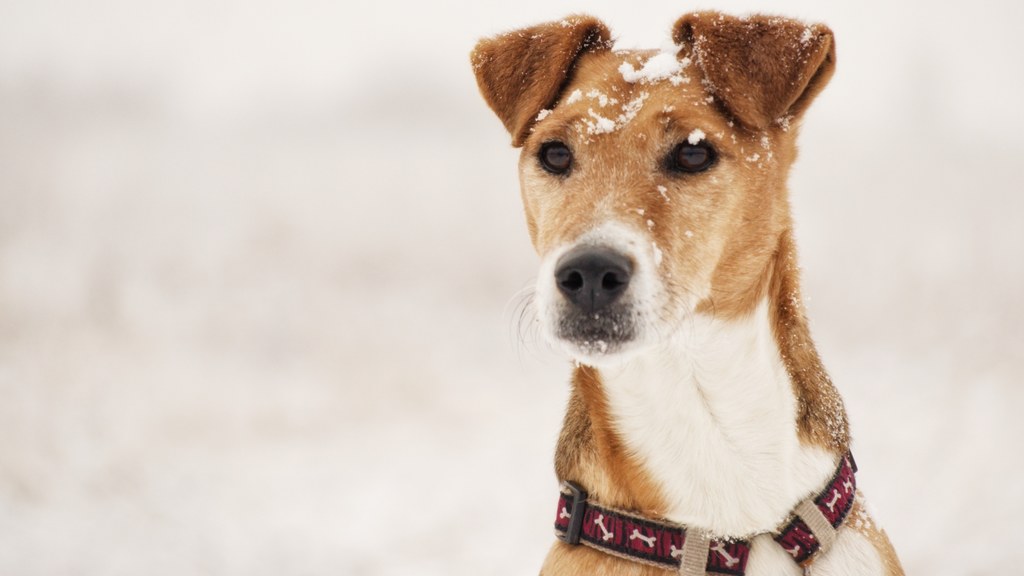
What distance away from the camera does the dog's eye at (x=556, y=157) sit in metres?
2.95

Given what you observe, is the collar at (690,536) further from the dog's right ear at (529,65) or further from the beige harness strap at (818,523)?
the dog's right ear at (529,65)

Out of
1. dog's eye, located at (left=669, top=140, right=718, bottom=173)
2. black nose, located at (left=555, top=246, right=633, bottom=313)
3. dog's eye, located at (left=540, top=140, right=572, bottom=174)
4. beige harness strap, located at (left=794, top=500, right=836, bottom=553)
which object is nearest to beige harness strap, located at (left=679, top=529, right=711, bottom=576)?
beige harness strap, located at (left=794, top=500, right=836, bottom=553)

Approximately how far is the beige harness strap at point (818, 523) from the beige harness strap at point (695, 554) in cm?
30

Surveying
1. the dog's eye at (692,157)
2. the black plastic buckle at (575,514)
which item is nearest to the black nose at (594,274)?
the dog's eye at (692,157)

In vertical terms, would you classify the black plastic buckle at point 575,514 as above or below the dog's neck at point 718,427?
below

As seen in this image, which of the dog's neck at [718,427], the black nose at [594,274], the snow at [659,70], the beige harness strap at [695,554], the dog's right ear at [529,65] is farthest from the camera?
the dog's right ear at [529,65]

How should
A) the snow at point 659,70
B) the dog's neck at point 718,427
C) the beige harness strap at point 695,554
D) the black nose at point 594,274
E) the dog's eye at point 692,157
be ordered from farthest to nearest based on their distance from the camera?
the snow at point 659,70 < the dog's eye at point 692,157 < the dog's neck at point 718,427 < the beige harness strap at point 695,554 < the black nose at point 594,274

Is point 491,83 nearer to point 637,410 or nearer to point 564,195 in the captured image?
point 564,195

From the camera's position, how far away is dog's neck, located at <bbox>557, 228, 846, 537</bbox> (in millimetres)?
2674

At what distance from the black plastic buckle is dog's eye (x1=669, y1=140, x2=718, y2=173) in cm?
104

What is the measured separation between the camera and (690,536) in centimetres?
260

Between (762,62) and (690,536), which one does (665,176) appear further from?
(690,536)

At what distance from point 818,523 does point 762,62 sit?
4.67 feet

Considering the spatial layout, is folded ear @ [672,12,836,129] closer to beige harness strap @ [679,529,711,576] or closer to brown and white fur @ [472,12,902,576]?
brown and white fur @ [472,12,902,576]
